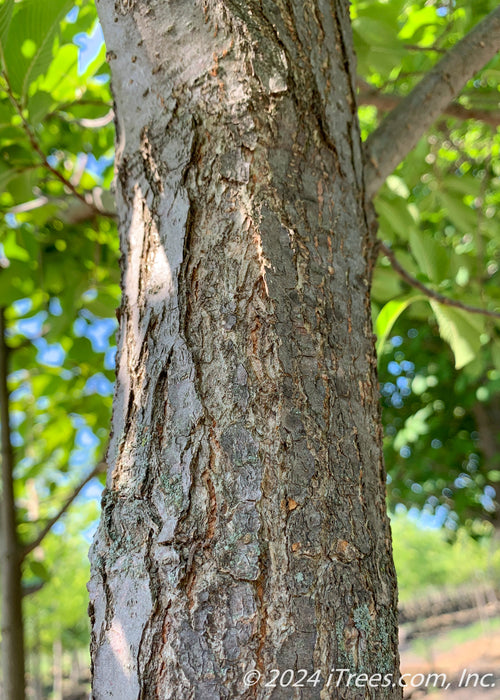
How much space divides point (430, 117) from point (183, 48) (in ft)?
1.87

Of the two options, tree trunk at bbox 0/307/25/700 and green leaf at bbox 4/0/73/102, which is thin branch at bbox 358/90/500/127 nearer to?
green leaf at bbox 4/0/73/102

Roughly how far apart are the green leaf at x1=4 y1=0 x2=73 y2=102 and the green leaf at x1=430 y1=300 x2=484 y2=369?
0.93 meters

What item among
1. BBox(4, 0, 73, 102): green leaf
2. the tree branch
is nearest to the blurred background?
BBox(4, 0, 73, 102): green leaf

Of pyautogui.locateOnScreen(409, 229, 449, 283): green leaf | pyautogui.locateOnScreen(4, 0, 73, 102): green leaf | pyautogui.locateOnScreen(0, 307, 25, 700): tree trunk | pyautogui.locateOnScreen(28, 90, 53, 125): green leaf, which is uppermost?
pyautogui.locateOnScreen(4, 0, 73, 102): green leaf

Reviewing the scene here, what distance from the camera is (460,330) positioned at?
4.33ft

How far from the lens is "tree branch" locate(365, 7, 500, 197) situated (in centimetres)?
110

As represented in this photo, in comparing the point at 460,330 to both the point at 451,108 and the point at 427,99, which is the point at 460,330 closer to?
the point at 427,99

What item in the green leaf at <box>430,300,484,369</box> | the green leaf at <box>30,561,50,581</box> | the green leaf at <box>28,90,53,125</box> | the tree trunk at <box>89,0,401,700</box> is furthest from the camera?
the green leaf at <box>30,561,50,581</box>

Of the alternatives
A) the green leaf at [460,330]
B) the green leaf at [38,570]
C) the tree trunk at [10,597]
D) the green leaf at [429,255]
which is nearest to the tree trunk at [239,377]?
the green leaf at [460,330]

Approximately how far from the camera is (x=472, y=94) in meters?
1.91

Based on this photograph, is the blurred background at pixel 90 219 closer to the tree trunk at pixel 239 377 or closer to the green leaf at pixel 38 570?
the green leaf at pixel 38 570

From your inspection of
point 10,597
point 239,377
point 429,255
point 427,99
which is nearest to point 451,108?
point 429,255

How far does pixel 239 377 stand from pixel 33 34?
0.82 meters

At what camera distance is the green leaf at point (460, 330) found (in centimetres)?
130
